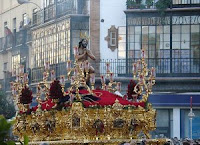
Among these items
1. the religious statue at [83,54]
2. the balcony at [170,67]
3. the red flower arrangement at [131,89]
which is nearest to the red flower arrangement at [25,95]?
the religious statue at [83,54]

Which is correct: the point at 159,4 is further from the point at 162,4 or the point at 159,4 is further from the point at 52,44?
the point at 52,44

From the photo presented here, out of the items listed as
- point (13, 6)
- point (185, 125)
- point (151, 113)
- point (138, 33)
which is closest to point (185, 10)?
point (138, 33)

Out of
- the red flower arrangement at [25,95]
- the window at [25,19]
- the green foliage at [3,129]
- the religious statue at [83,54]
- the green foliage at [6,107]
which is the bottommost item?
the green foliage at [6,107]

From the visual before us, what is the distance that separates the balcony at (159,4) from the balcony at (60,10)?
2.75 metres

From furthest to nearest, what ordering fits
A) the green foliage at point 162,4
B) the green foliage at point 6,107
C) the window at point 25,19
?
the window at point 25,19
the green foliage at point 6,107
the green foliage at point 162,4

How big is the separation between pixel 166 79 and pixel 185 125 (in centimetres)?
231

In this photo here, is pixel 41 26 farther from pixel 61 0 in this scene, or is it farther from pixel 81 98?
pixel 81 98

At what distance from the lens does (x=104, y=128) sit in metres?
16.4

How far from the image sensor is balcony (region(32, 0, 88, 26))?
37.4m

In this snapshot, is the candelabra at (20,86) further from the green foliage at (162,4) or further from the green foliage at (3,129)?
the green foliage at (162,4)

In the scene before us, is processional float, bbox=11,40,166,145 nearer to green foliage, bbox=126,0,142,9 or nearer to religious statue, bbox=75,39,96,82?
religious statue, bbox=75,39,96,82

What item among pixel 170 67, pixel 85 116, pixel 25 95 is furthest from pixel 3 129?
pixel 170 67

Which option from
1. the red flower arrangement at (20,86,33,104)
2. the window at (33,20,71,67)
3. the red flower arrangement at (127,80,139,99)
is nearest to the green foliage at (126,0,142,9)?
the window at (33,20,71,67)

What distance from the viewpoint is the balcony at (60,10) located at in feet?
123
